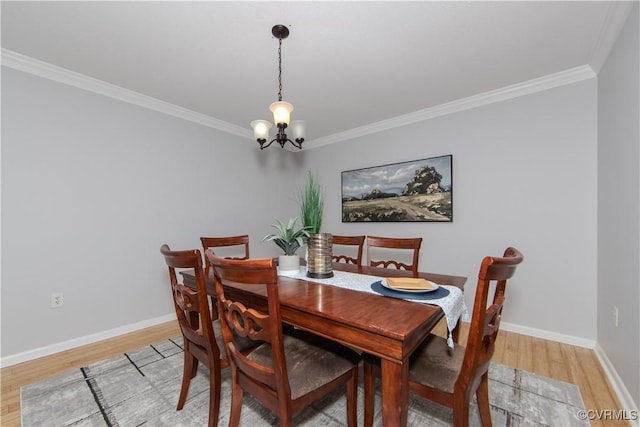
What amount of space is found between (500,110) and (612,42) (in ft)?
2.73

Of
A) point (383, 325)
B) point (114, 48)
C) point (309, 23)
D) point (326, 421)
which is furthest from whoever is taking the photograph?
point (114, 48)

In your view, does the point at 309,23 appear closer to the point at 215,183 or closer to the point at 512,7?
the point at 512,7

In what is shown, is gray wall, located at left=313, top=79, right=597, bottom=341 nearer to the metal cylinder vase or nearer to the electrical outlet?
the metal cylinder vase

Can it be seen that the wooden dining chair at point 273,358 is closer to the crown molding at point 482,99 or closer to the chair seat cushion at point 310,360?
the chair seat cushion at point 310,360

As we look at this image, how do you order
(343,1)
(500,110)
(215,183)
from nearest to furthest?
(343,1), (500,110), (215,183)

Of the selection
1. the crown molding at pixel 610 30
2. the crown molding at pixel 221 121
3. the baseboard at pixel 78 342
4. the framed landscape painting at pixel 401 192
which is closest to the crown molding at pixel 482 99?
the crown molding at pixel 221 121

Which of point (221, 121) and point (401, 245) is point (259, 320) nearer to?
point (401, 245)

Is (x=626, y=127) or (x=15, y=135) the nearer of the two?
(x=626, y=127)

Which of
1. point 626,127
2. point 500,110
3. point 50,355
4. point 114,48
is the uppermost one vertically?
point 114,48

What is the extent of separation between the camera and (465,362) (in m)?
0.99

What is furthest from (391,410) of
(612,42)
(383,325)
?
(612,42)

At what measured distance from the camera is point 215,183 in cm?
330

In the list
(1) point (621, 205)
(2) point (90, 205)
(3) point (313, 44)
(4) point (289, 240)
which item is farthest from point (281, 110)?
(1) point (621, 205)

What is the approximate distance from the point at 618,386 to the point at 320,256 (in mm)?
1947
